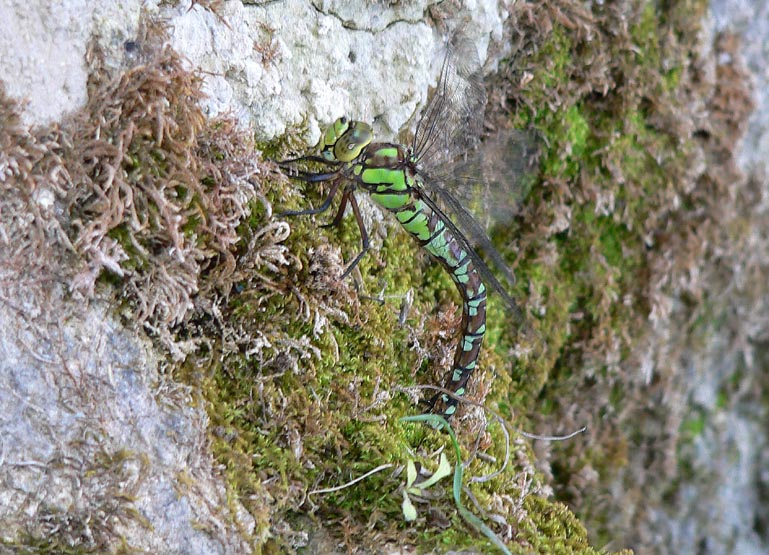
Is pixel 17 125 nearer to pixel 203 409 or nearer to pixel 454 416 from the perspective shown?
pixel 203 409

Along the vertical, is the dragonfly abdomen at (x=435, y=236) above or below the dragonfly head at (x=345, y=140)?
below

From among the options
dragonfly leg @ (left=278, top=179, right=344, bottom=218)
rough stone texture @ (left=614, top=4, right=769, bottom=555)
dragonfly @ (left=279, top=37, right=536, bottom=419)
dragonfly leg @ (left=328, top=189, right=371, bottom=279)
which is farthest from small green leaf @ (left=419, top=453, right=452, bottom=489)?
rough stone texture @ (left=614, top=4, right=769, bottom=555)

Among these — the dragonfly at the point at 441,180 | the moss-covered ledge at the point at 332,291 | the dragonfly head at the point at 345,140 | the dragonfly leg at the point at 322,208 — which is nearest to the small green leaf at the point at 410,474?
the moss-covered ledge at the point at 332,291

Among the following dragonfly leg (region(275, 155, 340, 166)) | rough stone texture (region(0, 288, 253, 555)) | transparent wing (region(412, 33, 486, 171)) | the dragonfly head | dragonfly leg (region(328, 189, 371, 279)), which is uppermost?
transparent wing (region(412, 33, 486, 171))

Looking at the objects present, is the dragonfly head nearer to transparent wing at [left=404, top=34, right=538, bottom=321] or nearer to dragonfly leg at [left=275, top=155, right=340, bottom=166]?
dragonfly leg at [left=275, top=155, right=340, bottom=166]

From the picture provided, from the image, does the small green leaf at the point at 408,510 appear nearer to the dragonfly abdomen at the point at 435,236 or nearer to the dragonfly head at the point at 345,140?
the dragonfly abdomen at the point at 435,236

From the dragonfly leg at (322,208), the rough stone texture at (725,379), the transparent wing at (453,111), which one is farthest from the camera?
the rough stone texture at (725,379)

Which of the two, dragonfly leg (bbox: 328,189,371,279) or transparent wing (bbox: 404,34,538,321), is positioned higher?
transparent wing (bbox: 404,34,538,321)

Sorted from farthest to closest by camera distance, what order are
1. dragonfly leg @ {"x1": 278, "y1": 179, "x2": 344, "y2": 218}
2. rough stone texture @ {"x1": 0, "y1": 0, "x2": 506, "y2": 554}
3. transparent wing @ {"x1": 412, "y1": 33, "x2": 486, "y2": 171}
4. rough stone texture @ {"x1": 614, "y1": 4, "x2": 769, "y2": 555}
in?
rough stone texture @ {"x1": 614, "y1": 4, "x2": 769, "y2": 555}
transparent wing @ {"x1": 412, "y1": 33, "x2": 486, "y2": 171}
dragonfly leg @ {"x1": 278, "y1": 179, "x2": 344, "y2": 218}
rough stone texture @ {"x1": 0, "y1": 0, "x2": 506, "y2": 554}

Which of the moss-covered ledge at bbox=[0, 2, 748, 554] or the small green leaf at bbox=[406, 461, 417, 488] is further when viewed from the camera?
the small green leaf at bbox=[406, 461, 417, 488]
